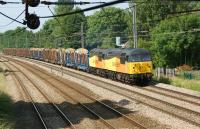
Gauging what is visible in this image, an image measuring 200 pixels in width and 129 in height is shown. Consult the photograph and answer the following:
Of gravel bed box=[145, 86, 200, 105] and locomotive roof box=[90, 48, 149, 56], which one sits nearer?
gravel bed box=[145, 86, 200, 105]

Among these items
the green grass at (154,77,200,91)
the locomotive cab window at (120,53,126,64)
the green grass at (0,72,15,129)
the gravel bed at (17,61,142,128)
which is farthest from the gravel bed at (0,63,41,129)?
the green grass at (154,77,200,91)

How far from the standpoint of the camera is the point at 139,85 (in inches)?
1400

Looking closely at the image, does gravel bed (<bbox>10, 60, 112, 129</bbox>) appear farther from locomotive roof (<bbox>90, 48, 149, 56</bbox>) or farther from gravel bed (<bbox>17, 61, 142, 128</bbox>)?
locomotive roof (<bbox>90, 48, 149, 56</bbox>)

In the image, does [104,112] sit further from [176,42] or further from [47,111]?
[176,42]

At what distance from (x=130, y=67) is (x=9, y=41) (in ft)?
514

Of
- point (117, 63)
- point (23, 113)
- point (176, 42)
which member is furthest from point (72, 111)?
point (176, 42)

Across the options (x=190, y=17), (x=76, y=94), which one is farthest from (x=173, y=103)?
(x=190, y=17)

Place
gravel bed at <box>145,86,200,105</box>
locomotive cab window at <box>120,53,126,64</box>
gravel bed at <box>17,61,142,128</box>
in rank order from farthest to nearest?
locomotive cab window at <box>120,53,126,64</box>, gravel bed at <box>145,86,200,105</box>, gravel bed at <box>17,61,142,128</box>

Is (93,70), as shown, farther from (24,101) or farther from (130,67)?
(24,101)

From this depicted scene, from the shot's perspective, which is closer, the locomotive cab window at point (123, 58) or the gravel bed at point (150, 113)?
the gravel bed at point (150, 113)

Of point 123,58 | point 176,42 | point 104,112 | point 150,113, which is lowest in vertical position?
point 104,112

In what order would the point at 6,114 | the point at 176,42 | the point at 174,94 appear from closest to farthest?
the point at 6,114 → the point at 174,94 → the point at 176,42

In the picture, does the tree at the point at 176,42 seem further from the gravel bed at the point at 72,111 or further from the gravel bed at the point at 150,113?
the gravel bed at the point at 150,113

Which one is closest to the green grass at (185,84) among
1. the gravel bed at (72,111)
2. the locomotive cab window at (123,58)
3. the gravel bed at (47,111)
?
the locomotive cab window at (123,58)
